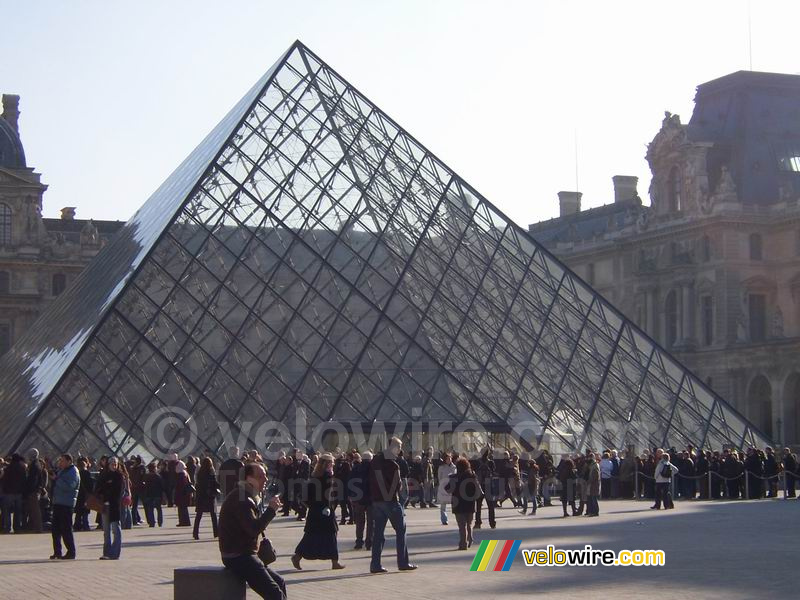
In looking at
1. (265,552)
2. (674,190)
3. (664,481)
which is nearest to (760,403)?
(674,190)

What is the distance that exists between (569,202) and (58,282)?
1125 inches

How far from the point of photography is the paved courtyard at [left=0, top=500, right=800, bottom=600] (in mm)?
12930

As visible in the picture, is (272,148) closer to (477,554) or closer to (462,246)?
(462,246)

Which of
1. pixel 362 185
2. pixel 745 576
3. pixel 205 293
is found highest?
pixel 362 185

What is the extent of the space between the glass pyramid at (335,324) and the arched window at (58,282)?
4890cm

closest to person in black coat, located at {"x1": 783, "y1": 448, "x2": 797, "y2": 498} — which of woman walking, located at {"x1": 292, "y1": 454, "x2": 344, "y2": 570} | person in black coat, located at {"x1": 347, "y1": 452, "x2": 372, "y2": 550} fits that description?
person in black coat, located at {"x1": 347, "y1": 452, "x2": 372, "y2": 550}

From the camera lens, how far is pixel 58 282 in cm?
8356

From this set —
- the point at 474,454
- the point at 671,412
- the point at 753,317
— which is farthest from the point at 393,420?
the point at 753,317

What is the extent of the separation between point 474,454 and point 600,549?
12.0m

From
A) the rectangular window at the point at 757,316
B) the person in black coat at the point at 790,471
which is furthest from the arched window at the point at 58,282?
the person in black coat at the point at 790,471

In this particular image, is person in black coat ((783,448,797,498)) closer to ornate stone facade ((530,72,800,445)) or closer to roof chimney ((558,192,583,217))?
ornate stone facade ((530,72,800,445))

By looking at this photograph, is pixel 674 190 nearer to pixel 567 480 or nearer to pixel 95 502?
pixel 567 480

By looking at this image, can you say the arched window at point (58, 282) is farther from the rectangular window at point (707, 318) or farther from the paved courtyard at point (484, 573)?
the paved courtyard at point (484, 573)

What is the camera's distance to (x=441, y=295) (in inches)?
1222
